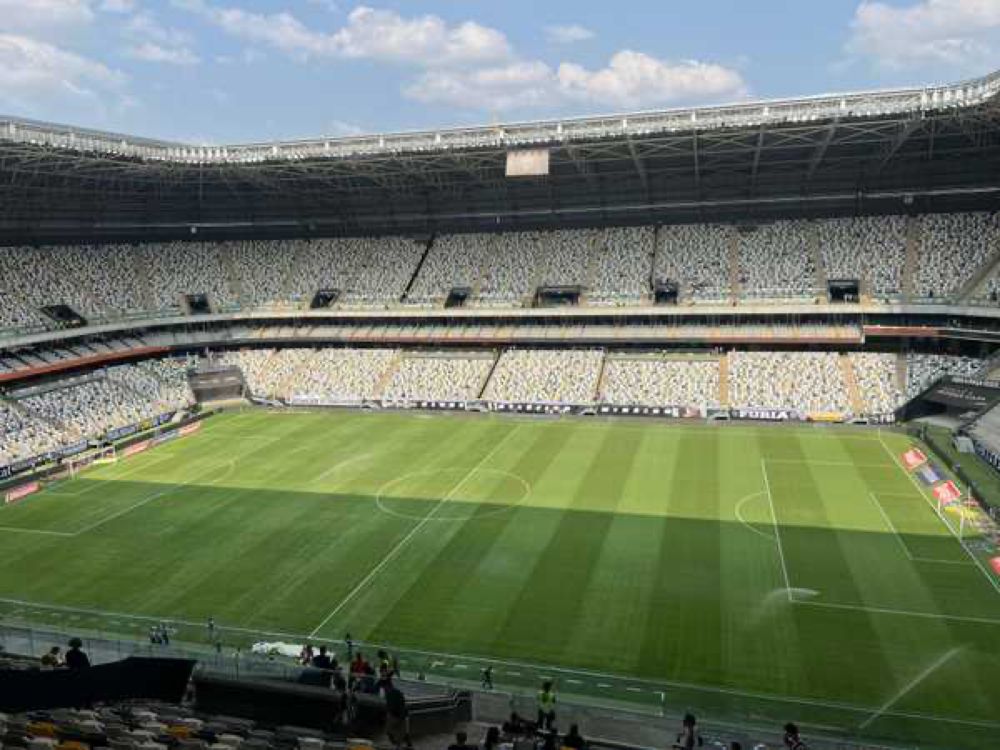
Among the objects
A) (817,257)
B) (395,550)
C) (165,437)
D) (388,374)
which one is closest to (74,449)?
(165,437)

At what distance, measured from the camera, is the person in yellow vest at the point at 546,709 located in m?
16.7

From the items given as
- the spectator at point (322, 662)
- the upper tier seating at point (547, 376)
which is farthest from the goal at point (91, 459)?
the spectator at point (322, 662)

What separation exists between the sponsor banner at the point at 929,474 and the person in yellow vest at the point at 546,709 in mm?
26540

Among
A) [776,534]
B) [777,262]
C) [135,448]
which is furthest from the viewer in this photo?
[777,262]

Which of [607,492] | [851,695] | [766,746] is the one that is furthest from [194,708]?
[607,492]

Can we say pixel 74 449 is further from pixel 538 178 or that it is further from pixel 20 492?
pixel 538 178

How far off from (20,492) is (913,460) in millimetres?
45362

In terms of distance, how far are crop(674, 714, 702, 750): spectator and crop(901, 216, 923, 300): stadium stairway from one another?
154 ft

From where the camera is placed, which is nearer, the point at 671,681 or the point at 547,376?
the point at 671,681

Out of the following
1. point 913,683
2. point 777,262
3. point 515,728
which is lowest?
point 913,683

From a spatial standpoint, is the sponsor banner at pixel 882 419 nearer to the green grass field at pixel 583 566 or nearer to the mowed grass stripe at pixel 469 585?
the green grass field at pixel 583 566

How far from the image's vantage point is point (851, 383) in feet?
174

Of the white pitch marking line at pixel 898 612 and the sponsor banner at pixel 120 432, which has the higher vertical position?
the sponsor banner at pixel 120 432

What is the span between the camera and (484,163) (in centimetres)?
6053
